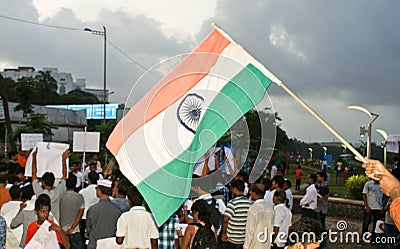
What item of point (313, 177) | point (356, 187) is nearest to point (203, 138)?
point (313, 177)

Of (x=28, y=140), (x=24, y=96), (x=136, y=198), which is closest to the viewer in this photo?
(x=136, y=198)

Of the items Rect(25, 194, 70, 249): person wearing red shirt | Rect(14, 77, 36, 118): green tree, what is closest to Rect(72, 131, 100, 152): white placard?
Rect(25, 194, 70, 249): person wearing red shirt

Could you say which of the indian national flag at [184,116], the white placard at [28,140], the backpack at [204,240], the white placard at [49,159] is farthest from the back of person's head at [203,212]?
the white placard at [28,140]

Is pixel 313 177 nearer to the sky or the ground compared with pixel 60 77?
nearer to the ground

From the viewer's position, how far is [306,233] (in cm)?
387

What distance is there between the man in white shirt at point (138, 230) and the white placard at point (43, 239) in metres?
0.71

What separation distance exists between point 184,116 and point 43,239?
6.77 ft

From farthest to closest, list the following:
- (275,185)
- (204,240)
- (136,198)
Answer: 1. (275,185)
2. (136,198)
3. (204,240)

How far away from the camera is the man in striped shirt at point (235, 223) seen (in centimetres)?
724

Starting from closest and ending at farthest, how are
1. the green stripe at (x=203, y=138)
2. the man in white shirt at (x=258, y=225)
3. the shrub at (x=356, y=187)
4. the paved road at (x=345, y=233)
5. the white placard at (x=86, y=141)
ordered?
the green stripe at (x=203, y=138)
the man in white shirt at (x=258, y=225)
the paved road at (x=345, y=233)
the white placard at (x=86, y=141)
the shrub at (x=356, y=187)

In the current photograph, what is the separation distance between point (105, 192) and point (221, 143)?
2.61 m

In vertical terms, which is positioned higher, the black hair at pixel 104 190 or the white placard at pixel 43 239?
the black hair at pixel 104 190

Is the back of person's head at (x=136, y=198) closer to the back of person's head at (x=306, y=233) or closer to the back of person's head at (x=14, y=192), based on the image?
the back of person's head at (x=14, y=192)

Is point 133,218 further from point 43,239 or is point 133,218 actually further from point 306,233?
point 306,233
